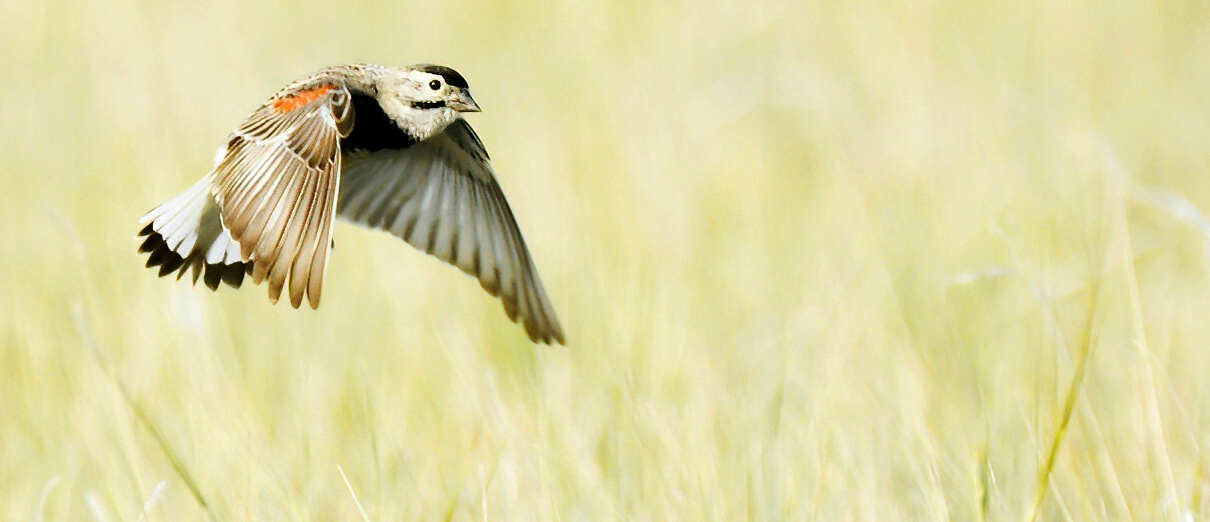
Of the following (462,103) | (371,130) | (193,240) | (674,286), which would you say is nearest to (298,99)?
(371,130)

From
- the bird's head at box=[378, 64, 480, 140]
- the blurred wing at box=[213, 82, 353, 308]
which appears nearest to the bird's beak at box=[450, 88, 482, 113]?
the bird's head at box=[378, 64, 480, 140]

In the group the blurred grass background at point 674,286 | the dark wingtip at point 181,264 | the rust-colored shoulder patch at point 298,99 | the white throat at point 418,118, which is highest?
the rust-colored shoulder patch at point 298,99

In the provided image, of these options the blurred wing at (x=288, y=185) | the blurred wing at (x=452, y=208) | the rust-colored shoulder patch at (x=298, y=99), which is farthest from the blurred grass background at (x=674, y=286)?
A: the rust-colored shoulder patch at (x=298, y=99)

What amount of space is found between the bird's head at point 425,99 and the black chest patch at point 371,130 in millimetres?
21

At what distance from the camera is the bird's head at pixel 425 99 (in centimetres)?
387

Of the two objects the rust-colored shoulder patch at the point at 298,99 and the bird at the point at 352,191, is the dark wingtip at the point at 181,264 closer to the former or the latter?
the bird at the point at 352,191

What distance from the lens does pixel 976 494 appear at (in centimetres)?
306

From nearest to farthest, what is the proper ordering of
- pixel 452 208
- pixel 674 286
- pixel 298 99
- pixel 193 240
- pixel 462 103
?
pixel 298 99 < pixel 462 103 < pixel 193 240 < pixel 452 208 < pixel 674 286

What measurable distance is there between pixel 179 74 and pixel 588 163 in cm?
232

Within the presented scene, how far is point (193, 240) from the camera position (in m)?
3.98

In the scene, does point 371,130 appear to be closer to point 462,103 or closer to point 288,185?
point 462,103

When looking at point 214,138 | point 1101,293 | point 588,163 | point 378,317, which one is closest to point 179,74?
point 214,138

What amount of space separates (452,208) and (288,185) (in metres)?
0.90

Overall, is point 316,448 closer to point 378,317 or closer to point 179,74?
point 378,317
